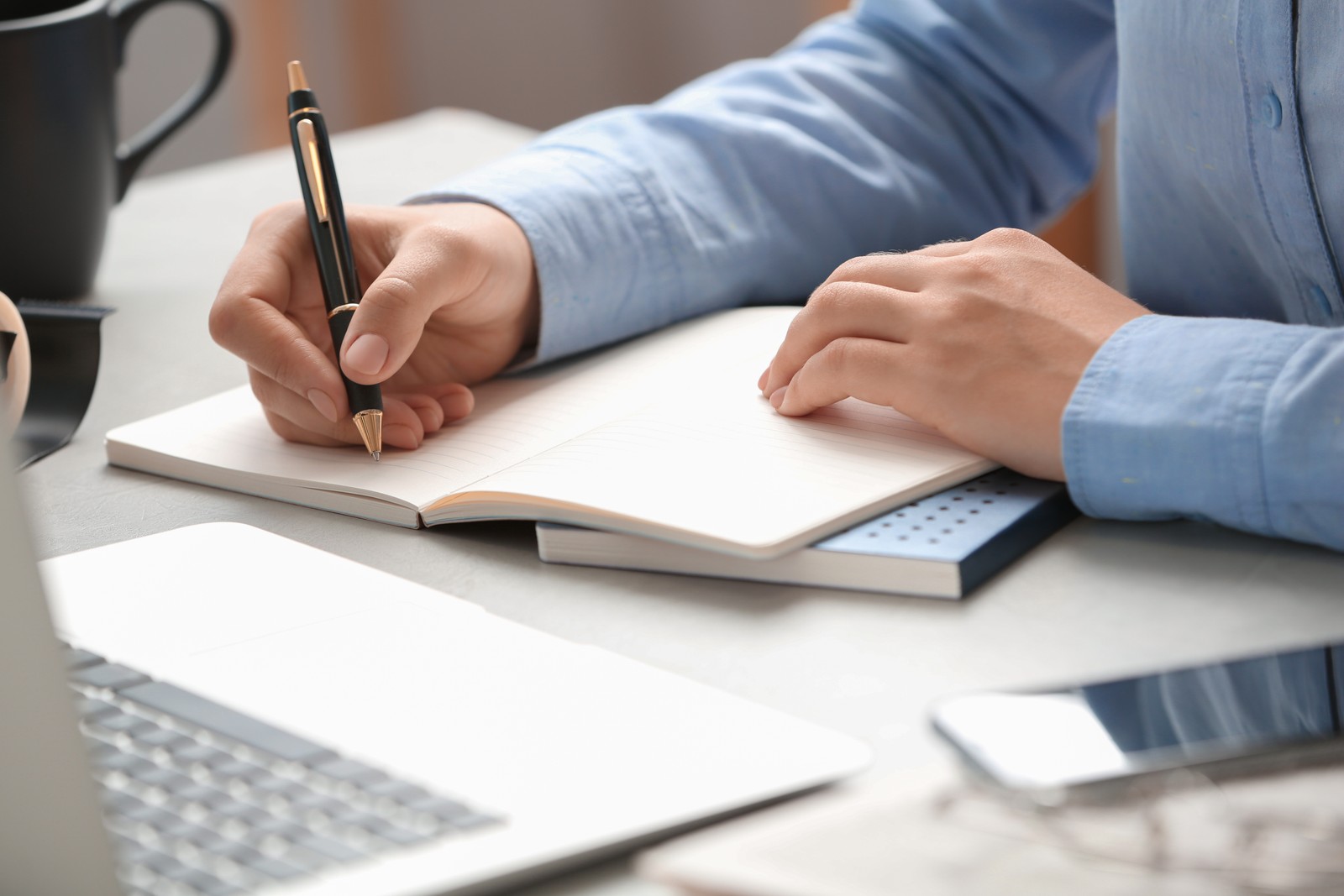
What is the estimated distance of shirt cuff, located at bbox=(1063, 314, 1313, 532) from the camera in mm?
486

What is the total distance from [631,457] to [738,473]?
5 cm

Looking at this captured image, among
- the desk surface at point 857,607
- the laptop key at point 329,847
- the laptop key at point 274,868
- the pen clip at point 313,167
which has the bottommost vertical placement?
the desk surface at point 857,607

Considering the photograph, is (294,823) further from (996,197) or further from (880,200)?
(996,197)

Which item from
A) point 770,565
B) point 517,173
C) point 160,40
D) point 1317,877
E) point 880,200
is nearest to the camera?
point 1317,877

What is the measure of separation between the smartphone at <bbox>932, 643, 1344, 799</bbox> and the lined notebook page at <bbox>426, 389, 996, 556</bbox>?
0.15 metres

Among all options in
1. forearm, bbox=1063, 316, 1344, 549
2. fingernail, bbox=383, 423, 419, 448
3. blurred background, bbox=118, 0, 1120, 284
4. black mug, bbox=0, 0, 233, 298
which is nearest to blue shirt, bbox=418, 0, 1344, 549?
forearm, bbox=1063, 316, 1344, 549

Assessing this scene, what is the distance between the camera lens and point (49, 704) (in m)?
0.32

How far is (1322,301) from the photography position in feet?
2.17

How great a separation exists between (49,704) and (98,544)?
28cm

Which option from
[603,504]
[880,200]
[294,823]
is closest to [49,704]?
[294,823]

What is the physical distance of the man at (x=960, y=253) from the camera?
0.51m

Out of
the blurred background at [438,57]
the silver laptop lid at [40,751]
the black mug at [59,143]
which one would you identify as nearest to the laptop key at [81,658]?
the silver laptop lid at [40,751]

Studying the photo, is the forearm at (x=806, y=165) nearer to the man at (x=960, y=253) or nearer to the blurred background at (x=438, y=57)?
the man at (x=960, y=253)

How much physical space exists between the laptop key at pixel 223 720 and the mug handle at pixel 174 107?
65 cm
